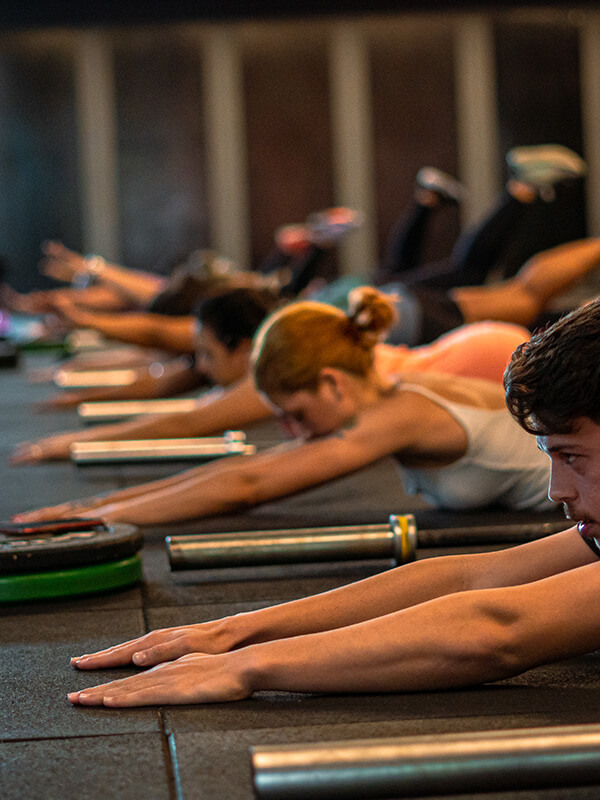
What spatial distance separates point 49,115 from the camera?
43.3 feet

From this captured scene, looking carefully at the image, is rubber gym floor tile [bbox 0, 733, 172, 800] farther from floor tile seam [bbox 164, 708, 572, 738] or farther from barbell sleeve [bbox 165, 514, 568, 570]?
barbell sleeve [bbox 165, 514, 568, 570]

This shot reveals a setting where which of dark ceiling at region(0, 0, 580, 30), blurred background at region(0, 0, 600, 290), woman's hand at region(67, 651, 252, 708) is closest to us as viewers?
woman's hand at region(67, 651, 252, 708)

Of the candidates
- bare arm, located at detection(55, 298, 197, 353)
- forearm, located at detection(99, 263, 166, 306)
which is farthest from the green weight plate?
forearm, located at detection(99, 263, 166, 306)

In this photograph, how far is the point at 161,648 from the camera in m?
1.59

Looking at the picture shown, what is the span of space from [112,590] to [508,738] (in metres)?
1.23

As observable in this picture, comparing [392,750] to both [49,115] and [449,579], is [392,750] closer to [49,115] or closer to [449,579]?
[449,579]

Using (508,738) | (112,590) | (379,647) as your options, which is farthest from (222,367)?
(508,738)

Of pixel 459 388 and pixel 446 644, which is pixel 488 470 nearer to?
pixel 459 388

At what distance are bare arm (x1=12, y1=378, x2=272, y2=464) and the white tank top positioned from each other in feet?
3.15

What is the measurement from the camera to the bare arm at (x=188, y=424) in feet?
11.9

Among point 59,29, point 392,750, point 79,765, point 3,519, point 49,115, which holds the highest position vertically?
point 59,29

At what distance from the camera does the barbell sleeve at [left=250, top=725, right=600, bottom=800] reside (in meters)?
1.05

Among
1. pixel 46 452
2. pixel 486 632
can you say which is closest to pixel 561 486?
pixel 486 632

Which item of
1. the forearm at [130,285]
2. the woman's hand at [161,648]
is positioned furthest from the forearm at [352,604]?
the forearm at [130,285]
